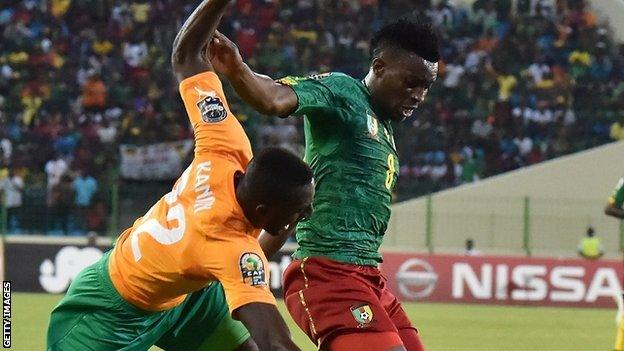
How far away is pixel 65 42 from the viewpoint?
2608cm

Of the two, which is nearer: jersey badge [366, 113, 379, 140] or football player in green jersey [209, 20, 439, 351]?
football player in green jersey [209, 20, 439, 351]

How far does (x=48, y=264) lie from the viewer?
65.4ft

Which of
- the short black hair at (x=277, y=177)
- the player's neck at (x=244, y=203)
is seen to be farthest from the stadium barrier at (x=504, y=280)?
the short black hair at (x=277, y=177)

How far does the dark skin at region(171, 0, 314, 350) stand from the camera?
5.19m

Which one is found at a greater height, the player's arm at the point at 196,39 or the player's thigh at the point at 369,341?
the player's arm at the point at 196,39

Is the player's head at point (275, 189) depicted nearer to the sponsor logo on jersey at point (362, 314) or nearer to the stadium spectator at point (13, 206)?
the sponsor logo on jersey at point (362, 314)

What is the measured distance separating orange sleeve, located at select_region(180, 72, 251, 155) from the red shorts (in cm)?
77

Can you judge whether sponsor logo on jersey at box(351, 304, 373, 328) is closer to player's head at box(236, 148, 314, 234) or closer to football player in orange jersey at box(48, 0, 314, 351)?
football player in orange jersey at box(48, 0, 314, 351)

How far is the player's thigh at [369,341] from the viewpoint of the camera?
20.0ft

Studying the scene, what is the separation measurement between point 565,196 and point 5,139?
33.4 ft

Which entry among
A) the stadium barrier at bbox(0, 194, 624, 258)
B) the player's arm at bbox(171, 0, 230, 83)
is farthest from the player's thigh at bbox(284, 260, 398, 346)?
the stadium barrier at bbox(0, 194, 624, 258)

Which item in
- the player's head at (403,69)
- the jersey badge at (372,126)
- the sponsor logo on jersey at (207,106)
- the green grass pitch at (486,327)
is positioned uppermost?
the player's head at (403,69)

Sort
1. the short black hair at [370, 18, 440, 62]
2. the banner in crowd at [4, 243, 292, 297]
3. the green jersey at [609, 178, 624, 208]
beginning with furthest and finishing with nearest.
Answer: the banner in crowd at [4, 243, 292, 297] → the green jersey at [609, 178, 624, 208] → the short black hair at [370, 18, 440, 62]

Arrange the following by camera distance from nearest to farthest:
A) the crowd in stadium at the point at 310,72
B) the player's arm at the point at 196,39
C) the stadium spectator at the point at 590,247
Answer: the player's arm at the point at 196,39
the stadium spectator at the point at 590,247
the crowd in stadium at the point at 310,72
